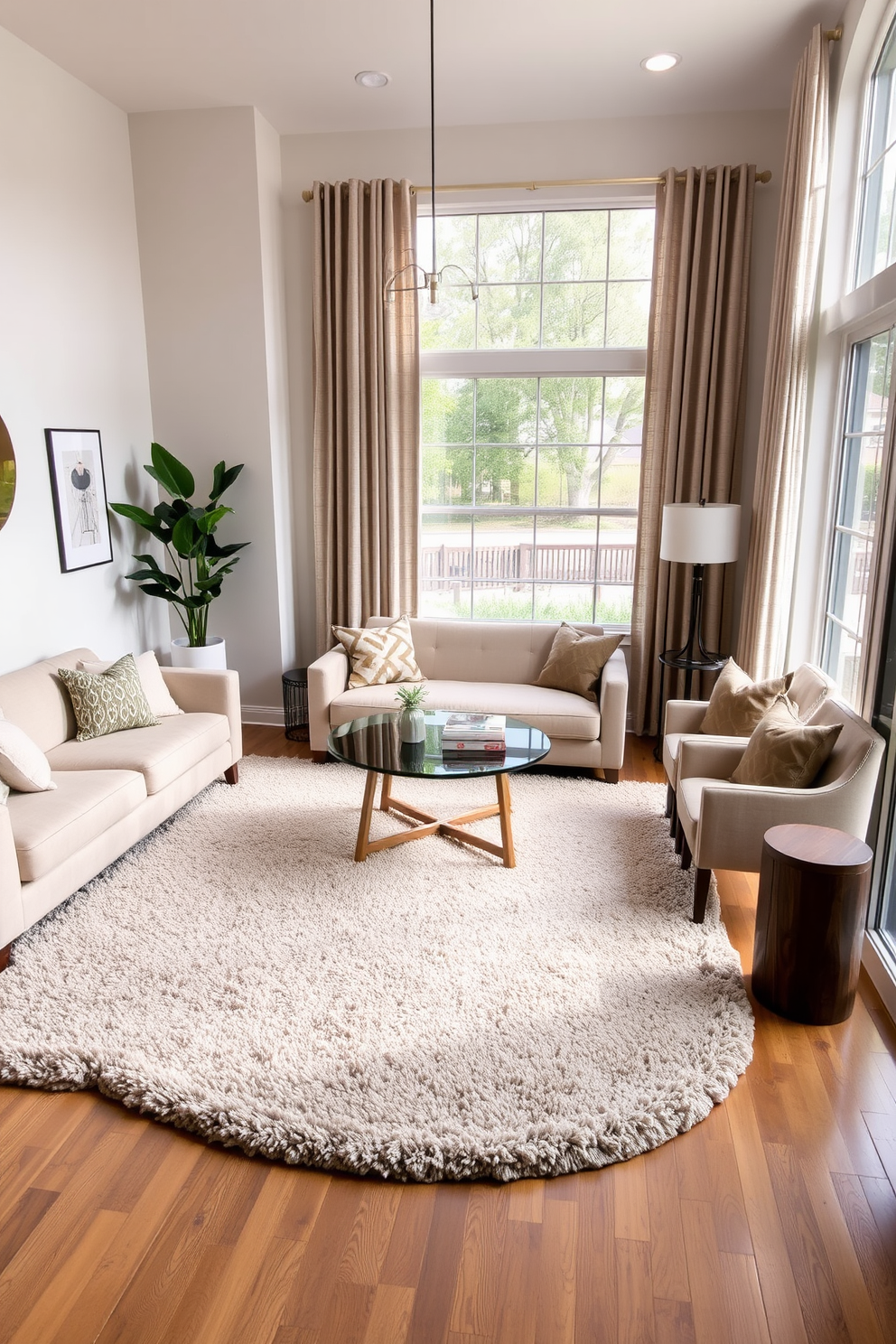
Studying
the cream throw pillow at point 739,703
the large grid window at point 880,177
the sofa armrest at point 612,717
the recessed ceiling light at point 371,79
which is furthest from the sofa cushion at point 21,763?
the large grid window at point 880,177

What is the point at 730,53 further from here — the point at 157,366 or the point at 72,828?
the point at 72,828

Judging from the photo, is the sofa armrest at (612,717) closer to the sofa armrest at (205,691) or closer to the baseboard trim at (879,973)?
the baseboard trim at (879,973)

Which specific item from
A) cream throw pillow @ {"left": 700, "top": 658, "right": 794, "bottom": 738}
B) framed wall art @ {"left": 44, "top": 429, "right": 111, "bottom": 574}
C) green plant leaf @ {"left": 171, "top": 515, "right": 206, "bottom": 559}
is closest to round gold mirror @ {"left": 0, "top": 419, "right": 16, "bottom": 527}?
framed wall art @ {"left": 44, "top": 429, "right": 111, "bottom": 574}

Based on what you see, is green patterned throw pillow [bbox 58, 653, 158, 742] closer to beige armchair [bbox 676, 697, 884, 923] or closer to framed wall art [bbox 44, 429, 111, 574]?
framed wall art [bbox 44, 429, 111, 574]

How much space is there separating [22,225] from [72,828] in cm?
265

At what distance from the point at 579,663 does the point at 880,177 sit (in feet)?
7.86

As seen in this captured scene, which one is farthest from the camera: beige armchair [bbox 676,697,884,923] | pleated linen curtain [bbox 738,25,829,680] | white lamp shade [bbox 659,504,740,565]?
white lamp shade [bbox 659,504,740,565]

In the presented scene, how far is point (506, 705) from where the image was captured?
14.1 ft

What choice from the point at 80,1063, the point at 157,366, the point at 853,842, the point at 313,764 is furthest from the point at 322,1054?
the point at 157,366

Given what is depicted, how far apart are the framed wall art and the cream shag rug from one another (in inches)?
58.1

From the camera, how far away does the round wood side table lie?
241 cm

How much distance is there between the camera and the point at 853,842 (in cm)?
254

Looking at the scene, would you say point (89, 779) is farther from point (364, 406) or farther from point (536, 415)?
point (536, 415)

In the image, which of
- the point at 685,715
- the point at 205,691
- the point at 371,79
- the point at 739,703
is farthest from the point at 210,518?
the point at 739,703
